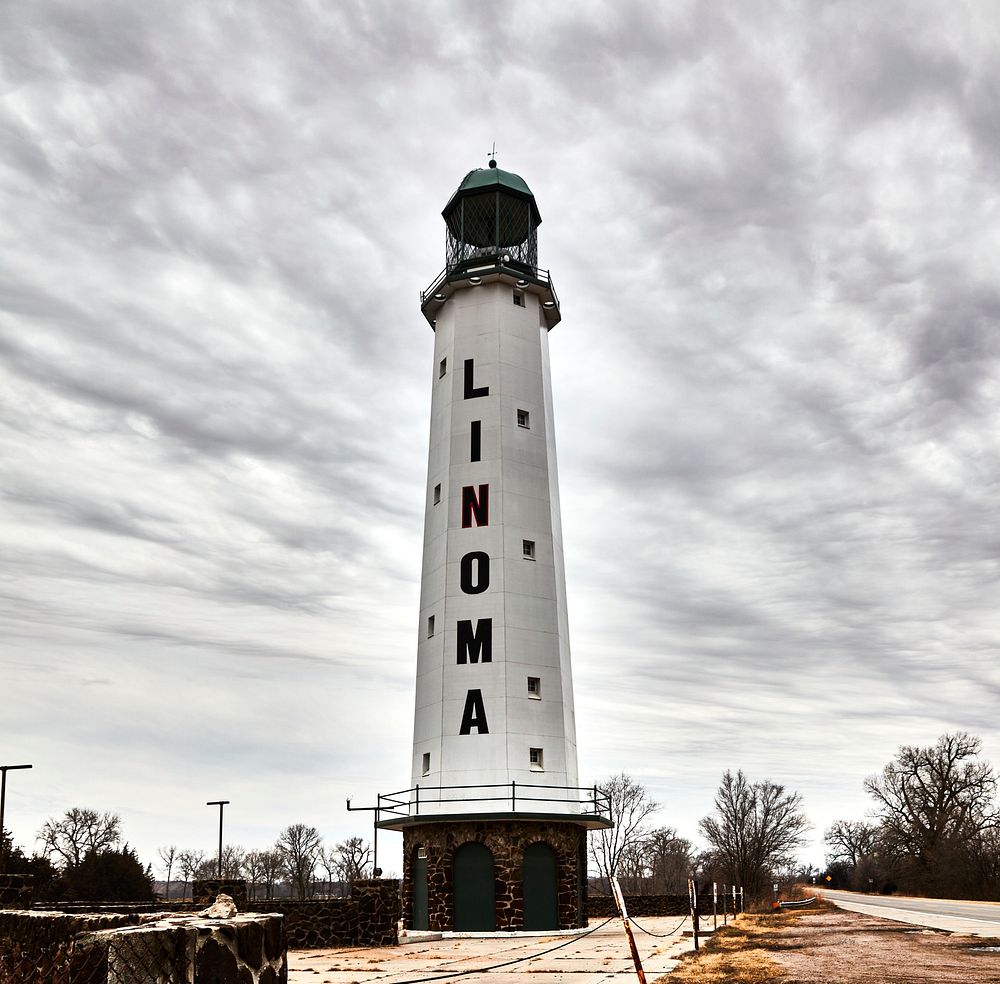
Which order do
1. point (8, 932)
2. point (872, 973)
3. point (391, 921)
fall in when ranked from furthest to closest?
point (391, 921) < point (872, 973) < point (8, 932)

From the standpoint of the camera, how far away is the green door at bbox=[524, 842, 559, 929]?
104 ft

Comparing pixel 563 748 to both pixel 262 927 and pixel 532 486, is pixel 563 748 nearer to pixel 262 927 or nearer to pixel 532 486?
pixel 532 486

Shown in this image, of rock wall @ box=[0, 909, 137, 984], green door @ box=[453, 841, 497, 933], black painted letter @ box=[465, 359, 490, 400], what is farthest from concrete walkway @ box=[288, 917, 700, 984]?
black painted letter @ box=[465, 359, 490, 400]

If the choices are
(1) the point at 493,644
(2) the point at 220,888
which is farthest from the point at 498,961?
(1) the point at 493,644

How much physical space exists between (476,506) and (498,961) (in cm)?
1738

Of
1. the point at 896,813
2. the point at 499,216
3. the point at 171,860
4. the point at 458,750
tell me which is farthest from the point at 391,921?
the point at 171,860

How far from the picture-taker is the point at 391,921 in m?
26.5

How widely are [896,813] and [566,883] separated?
57565 millimetres

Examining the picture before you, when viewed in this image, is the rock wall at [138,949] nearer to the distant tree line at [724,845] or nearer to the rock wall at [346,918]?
the rock wall at [346,918]

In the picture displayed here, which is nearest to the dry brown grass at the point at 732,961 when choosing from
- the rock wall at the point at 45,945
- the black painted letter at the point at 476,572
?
the rock wall at the point at 45,945

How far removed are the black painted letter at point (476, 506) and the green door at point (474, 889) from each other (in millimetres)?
10598

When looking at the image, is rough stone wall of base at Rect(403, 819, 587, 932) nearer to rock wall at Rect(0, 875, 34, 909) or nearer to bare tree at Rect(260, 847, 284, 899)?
rock wall at Rect(0, 875, 34, 909)

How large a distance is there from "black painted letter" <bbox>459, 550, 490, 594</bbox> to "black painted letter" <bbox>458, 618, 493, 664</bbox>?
1.10 metres

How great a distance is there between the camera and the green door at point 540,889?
1248 inches
